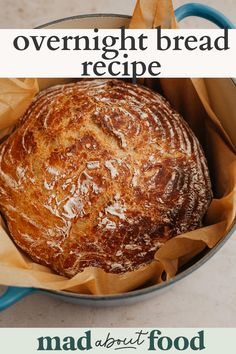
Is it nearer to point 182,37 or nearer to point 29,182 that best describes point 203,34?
point 182,37

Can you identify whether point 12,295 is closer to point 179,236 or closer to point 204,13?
point 179,236

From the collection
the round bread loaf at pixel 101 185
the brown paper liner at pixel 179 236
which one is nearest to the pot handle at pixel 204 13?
the brown paper liner at pixel 179 236

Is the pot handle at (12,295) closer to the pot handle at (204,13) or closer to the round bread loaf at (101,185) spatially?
the round bread loaf at (101,185)

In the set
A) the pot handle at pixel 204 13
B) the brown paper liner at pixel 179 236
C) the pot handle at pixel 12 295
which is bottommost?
the pot handle at pixel 12 295

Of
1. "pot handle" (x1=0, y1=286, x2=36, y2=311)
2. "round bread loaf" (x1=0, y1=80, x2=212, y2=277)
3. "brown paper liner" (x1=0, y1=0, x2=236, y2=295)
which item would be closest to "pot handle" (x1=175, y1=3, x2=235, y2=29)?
"brown paper liner" (x1=0, y1=0, x2=236, y2=295)

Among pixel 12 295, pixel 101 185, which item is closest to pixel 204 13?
pixel 101 185

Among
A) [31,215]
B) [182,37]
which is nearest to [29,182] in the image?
[31,215]

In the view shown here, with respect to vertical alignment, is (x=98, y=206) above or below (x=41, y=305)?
above
